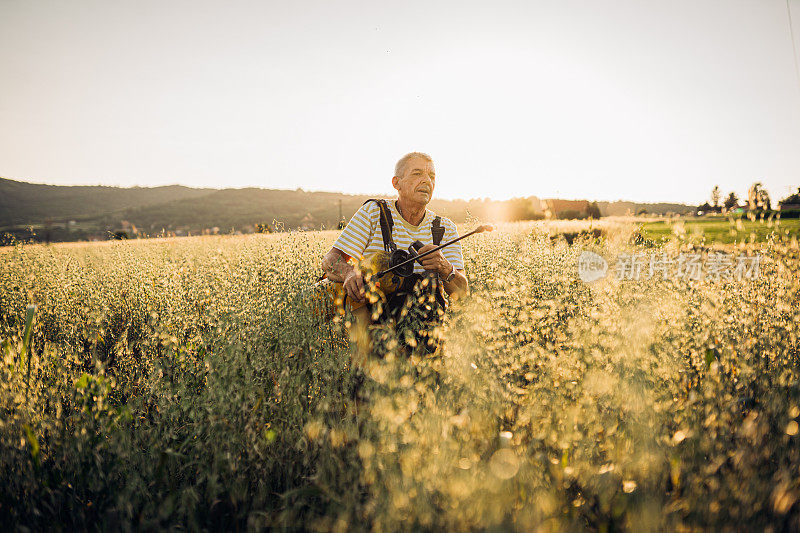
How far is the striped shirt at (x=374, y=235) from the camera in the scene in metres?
2.88

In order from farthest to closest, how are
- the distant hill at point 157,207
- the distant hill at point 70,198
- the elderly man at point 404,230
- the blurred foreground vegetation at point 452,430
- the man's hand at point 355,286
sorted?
the distant hill at point 70,198, the distant hill at point 157,207, the elderly man at point 404,230, the man's hand at point 355,286, the blurred foreground vegetation at point 452,430

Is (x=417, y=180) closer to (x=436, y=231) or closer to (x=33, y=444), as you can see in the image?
(x=436, y=231)

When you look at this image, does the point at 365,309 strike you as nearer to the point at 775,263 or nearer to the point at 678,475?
the point at 678,475

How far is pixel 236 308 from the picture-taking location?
6.97ft

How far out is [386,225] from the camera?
9.47 ft

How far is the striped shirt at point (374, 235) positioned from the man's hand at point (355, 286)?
1.24 feet

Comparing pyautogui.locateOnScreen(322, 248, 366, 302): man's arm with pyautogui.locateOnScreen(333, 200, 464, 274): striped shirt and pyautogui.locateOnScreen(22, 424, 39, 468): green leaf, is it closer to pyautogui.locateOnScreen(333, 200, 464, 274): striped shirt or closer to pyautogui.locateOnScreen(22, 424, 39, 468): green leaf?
pyautogui.locateOnScreen(333, 200, 464, 274): striped shirt

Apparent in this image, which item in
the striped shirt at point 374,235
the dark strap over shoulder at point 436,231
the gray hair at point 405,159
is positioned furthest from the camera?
the dark strap over shoulder at point 436,231

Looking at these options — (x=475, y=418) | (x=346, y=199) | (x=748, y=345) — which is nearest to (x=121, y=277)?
(x=475, y=418)

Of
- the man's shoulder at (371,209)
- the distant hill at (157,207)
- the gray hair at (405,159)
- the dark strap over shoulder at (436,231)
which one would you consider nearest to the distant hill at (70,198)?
the distant hill at (157,207)

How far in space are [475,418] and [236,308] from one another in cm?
150

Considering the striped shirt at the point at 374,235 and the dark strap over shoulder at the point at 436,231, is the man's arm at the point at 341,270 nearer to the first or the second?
the striped shirt at the point at 374,235

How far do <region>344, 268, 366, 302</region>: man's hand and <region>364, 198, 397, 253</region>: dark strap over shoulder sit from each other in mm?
504

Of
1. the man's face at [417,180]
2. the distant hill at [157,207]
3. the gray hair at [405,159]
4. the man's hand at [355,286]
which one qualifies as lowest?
the man's hand at [355,286]
